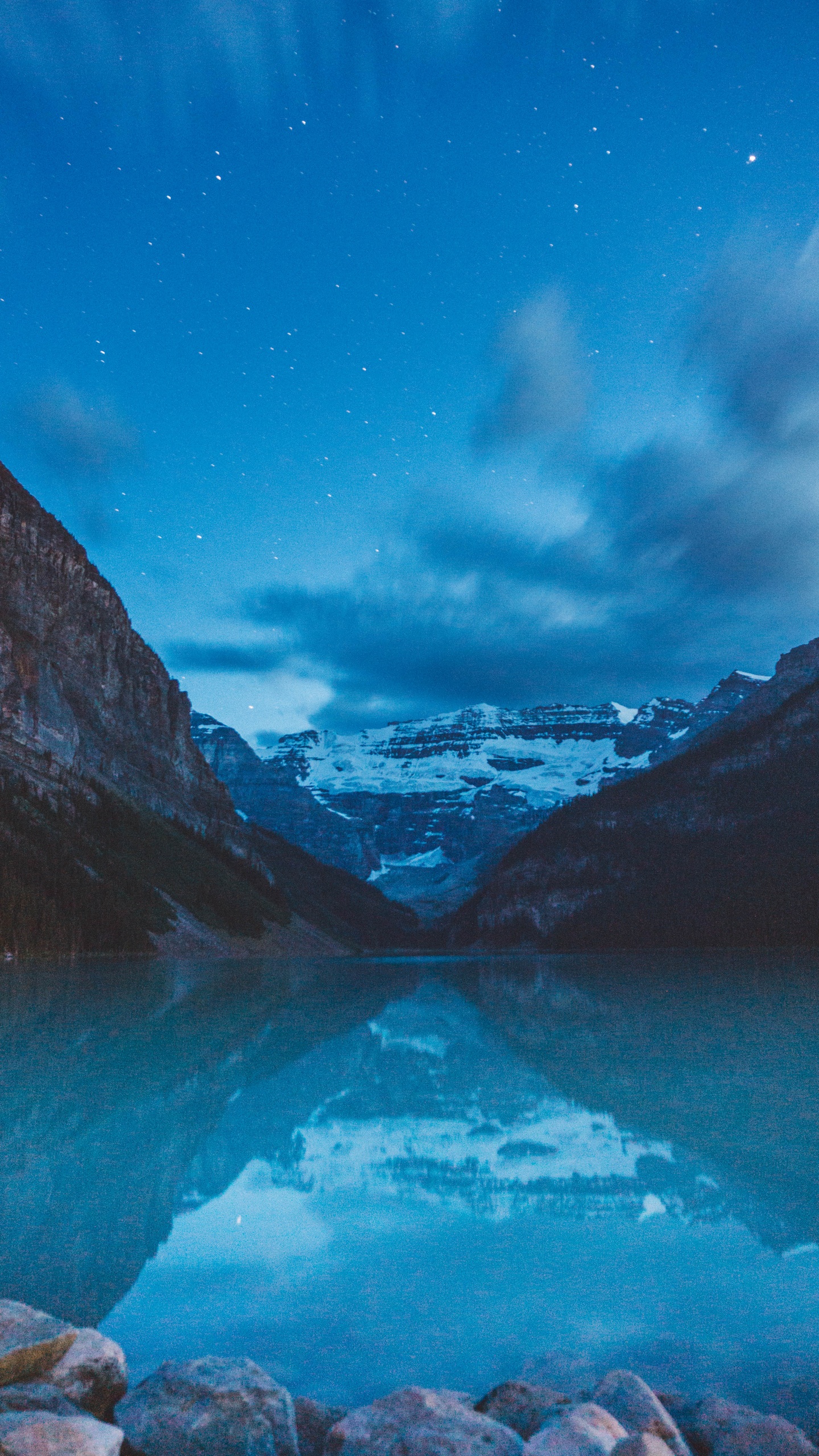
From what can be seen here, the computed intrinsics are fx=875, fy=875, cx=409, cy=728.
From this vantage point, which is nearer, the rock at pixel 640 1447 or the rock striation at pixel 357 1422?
the rock at pixel 640 1447

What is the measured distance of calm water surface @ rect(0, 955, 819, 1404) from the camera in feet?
24.8

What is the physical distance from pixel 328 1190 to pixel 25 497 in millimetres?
170072

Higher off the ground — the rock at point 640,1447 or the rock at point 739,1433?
the rock at point 640,1447

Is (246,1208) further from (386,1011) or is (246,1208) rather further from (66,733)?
(66,733)

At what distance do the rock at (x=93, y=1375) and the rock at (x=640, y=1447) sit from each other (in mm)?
3481

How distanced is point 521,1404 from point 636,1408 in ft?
2.84

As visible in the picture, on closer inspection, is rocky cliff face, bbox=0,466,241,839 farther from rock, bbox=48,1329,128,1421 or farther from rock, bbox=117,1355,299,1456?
rock, bbox=117,1355,299,1456

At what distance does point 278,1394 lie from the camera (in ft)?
19.3

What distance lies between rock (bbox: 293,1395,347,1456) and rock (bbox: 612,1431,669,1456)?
1.86m

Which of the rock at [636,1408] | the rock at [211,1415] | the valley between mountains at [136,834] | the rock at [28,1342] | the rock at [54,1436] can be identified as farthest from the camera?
the valley between mountains at [136,834]

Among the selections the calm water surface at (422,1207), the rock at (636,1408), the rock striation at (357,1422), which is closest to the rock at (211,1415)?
the rock striation at (357,1422)

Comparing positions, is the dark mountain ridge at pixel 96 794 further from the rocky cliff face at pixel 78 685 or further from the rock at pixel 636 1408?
the rock at pixel 636 1408

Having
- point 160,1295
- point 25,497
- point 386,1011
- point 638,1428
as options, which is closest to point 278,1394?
point 638,1428

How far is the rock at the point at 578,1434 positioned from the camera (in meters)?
5.05
